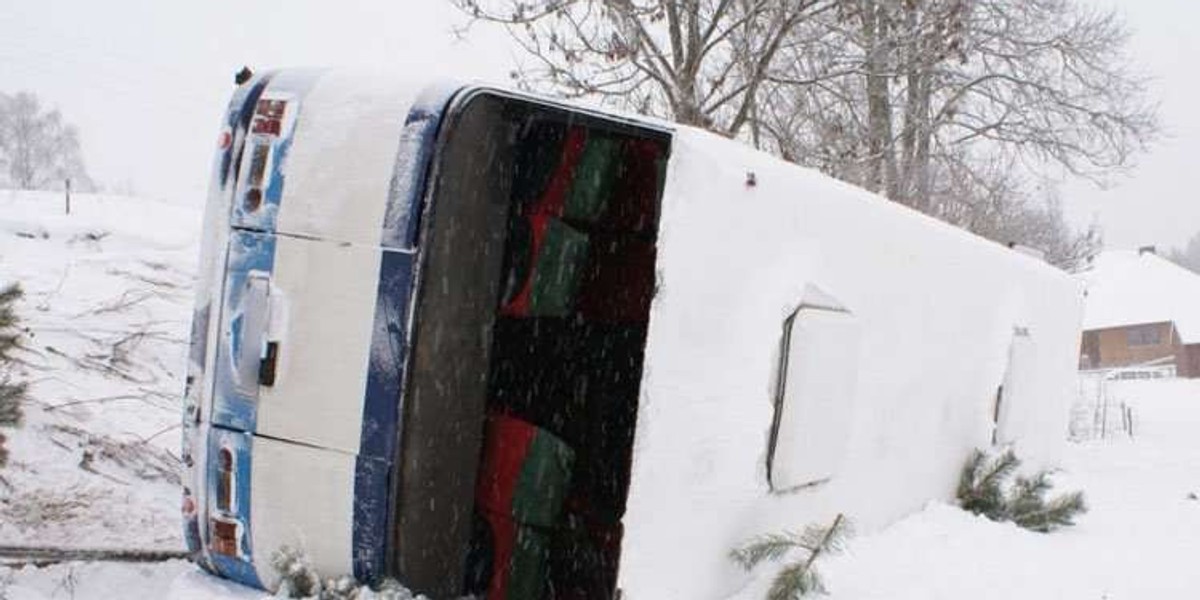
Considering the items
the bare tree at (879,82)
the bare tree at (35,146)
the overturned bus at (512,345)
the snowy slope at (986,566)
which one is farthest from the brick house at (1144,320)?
the bare tree at (35,146)

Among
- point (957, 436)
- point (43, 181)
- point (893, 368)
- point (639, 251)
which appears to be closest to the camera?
point (639, 251)

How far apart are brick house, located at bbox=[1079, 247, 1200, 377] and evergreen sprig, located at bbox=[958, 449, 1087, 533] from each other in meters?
43.8

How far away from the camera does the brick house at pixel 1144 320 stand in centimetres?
4538

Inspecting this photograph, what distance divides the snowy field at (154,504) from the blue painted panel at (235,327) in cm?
50

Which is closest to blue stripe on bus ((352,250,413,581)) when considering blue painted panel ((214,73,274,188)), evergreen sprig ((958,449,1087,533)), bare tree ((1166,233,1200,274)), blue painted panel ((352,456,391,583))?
blue painted panel ((352,456,391,583))

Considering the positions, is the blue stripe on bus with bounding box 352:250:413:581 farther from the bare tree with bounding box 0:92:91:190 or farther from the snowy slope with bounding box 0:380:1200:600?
the bare tree with bounding box 0:92:91:190

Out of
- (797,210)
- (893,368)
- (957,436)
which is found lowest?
(957,436)

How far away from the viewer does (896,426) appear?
4.33m

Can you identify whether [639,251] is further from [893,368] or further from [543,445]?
[893,368]

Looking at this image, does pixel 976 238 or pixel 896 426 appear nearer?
pixel 896 426

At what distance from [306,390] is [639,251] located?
1.35 metres

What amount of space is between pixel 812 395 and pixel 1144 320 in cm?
5019

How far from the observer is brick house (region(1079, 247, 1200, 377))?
45.4 m

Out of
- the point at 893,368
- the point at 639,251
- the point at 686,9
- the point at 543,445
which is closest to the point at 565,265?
the point at 639,251
